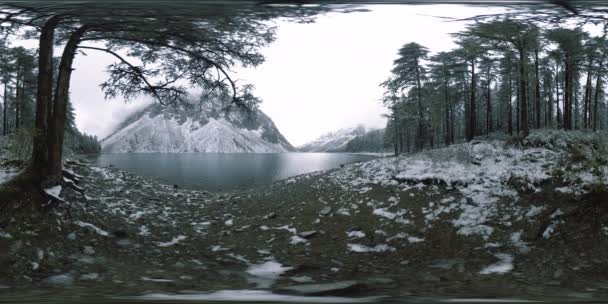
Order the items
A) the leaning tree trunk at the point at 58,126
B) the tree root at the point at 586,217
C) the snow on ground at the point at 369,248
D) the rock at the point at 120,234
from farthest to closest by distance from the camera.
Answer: the leaning tree trunk at the point at 58,126
the rock at the point at 120,234
the snow on ground at the point at 369,248
the tree root at the point at 586,217

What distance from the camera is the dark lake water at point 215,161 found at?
9.70 metres

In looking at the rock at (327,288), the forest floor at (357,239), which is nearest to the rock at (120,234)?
A: the forest floor at (357,239)

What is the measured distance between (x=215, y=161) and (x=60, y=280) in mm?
23394

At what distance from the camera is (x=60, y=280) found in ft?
6.50

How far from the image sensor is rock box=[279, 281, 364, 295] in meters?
1.46

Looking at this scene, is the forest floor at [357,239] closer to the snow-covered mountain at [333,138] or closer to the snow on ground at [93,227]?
the snow on ground at [93,227]

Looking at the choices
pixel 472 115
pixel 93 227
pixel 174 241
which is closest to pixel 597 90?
pixel 472 115

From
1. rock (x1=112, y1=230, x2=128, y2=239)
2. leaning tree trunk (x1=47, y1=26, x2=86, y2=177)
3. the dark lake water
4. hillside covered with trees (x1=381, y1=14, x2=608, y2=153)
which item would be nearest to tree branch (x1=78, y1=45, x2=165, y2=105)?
leaning tree trunk (x1=47, y1=26, x2=86, y2=177)

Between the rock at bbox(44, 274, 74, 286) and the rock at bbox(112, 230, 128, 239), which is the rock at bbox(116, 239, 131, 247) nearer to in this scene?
the rock at bbox(112, 230, 128, 239)

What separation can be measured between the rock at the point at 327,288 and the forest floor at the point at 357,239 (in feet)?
Result: 0.03

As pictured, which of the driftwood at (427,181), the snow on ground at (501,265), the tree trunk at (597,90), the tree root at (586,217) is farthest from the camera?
the driftwood at (427,181)

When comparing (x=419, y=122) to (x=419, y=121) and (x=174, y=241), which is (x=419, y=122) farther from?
(x=174, y=241)

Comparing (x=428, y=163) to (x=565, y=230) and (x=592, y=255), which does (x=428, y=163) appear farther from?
(x=592, y=255)

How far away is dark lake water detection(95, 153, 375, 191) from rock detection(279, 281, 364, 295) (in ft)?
12.2
